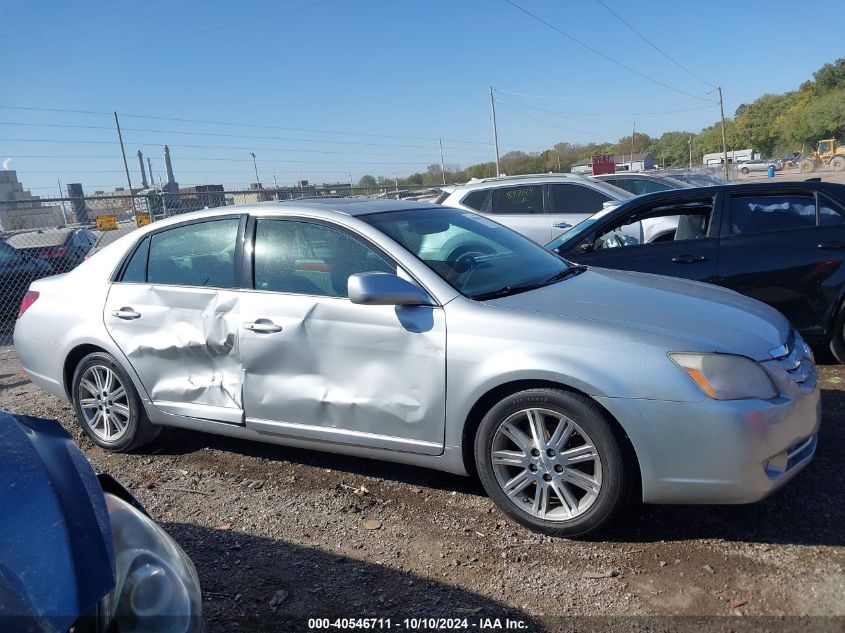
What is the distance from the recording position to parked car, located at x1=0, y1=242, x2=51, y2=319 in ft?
35.0

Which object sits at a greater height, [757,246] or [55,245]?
[55,245]

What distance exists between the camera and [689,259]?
19.0 feet

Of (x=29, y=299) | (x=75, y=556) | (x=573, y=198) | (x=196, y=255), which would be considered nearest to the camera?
(x=75, y=556)

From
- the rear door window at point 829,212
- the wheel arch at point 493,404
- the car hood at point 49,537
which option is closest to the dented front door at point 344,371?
the wheel arch at point 493,404

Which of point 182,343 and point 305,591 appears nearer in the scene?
point 305,591

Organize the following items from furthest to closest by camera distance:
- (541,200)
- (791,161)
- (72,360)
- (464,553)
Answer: (791,161) → (541,200) → (72,360) → (464,553)

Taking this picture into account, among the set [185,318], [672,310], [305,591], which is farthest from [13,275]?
[672,310]

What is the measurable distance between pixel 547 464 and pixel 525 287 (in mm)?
975

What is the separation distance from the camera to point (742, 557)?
2.97m

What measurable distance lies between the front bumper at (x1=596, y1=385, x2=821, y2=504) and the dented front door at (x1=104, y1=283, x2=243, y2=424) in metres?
2.10

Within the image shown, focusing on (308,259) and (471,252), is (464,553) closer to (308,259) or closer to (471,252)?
(471,252)

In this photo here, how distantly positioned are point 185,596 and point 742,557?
2297mm

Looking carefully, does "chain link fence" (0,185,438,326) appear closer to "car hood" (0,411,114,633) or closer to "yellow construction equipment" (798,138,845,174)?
"car hood" (0,411,114,633)

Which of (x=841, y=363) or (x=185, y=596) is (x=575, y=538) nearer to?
(x=185, y=596)
